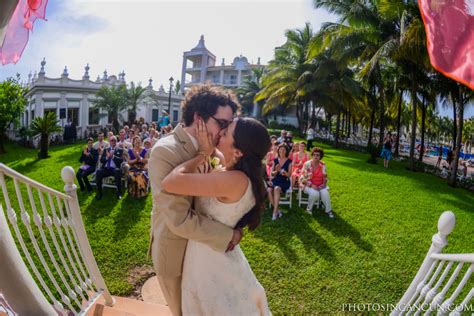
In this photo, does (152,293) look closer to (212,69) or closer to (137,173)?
(137,173)

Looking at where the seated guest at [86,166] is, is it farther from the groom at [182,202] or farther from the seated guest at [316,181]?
the groom at [182,202]

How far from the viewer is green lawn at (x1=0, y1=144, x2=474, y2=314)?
408 cm

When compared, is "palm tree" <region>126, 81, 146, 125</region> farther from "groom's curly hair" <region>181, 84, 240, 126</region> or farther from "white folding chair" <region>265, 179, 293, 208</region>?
"groom's curly hair" <region>181, 84, 240, 126</region>

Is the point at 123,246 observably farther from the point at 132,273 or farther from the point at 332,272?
the point at 332,272

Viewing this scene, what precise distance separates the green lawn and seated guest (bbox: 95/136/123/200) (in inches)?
12.6

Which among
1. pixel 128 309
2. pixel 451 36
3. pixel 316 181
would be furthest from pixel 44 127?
pixel 451 36

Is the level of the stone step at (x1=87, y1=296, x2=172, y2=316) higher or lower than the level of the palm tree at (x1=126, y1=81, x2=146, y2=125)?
lower

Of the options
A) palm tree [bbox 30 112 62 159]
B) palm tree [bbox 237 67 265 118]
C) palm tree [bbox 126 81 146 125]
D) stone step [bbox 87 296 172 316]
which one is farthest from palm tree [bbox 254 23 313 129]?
stone step [bbox 87 296 172 316]

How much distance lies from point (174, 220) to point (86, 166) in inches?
294

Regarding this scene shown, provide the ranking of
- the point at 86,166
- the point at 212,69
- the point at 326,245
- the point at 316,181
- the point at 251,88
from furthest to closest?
1. the point at 212,69
2. the point at 251,88
3. the point at 86,166
4. the point at 316,181
5. the point at 326,245

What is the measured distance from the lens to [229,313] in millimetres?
1921

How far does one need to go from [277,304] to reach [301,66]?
72.3 feet

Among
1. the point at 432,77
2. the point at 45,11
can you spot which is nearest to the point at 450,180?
the point at 432,77

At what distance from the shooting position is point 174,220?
1813mm
